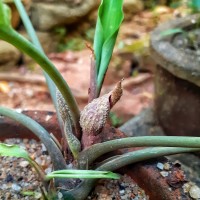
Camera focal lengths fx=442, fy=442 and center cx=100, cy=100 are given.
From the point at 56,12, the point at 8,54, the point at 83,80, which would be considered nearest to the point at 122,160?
the point at 83,80

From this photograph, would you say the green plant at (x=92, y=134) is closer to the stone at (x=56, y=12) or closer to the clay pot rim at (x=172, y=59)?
the clay pot rim at (x=172, y=59)

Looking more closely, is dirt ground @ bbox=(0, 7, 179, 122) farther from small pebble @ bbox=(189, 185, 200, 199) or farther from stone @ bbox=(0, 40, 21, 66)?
small pebble @ bbox=(189, 185, 200, 199)

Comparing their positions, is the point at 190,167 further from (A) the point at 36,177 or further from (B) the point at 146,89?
(B) the point at 146,89

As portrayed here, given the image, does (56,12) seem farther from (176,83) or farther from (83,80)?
(176,83)

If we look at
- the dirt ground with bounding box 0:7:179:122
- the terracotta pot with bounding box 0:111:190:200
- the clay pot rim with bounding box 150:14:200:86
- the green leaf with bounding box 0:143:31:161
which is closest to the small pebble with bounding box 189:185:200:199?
the terracotta pot with bounding box 0:111:190:200

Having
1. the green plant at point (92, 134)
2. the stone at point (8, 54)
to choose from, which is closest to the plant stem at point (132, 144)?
the green plant at point (92, 134)

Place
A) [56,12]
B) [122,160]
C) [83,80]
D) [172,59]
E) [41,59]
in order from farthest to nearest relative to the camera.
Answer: [56,12]
[83,80]
[172,59]
[122,160]
[41,59]

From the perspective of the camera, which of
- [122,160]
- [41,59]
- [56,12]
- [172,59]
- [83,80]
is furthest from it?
[56,12]
